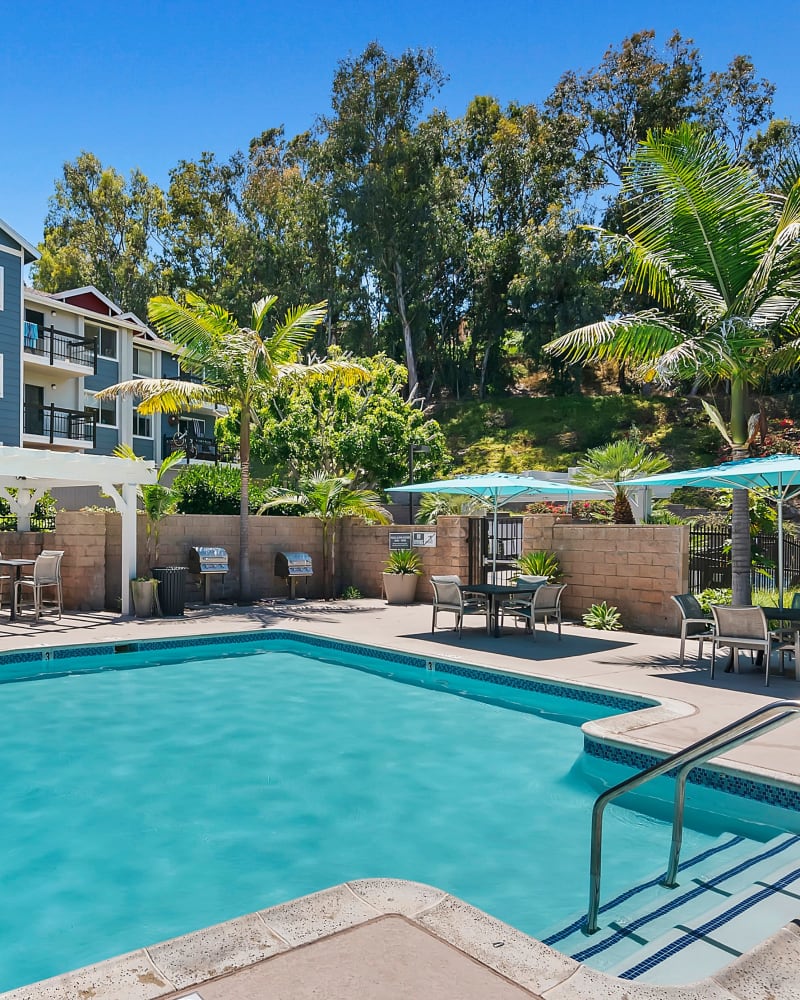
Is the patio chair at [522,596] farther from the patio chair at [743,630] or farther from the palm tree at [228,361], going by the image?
the palm tree at [228,361]

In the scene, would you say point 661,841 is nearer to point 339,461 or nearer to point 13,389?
point 339,461

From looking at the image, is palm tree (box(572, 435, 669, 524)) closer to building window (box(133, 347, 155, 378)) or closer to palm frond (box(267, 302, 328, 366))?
palm frond (box(267, 302, 328, 366))

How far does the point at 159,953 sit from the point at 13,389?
2473 cm

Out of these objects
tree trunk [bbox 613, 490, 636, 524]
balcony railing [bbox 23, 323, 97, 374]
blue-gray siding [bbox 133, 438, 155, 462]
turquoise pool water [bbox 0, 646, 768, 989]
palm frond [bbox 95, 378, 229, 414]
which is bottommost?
turquoise pool water [bbox 0, 646, 768, 989]

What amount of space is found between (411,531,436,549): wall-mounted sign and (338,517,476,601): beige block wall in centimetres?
9

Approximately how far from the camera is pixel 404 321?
3828 centimetres

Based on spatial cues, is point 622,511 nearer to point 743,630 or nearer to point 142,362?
point 743,630

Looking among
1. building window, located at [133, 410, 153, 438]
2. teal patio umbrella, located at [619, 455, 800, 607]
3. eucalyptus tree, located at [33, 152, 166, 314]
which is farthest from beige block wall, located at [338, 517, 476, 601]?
eucalyptus tree, located at [33, 152, 166, 314]

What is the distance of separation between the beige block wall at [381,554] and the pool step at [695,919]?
11.3 metres

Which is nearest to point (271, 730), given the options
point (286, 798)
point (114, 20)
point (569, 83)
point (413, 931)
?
point (286, 798)

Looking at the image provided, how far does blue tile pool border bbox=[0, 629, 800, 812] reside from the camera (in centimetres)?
548

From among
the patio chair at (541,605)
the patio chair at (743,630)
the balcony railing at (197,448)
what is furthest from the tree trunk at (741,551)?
the balcony railing at (197,448)

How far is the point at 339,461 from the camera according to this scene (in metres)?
23.0

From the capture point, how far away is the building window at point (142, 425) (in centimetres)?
3297
